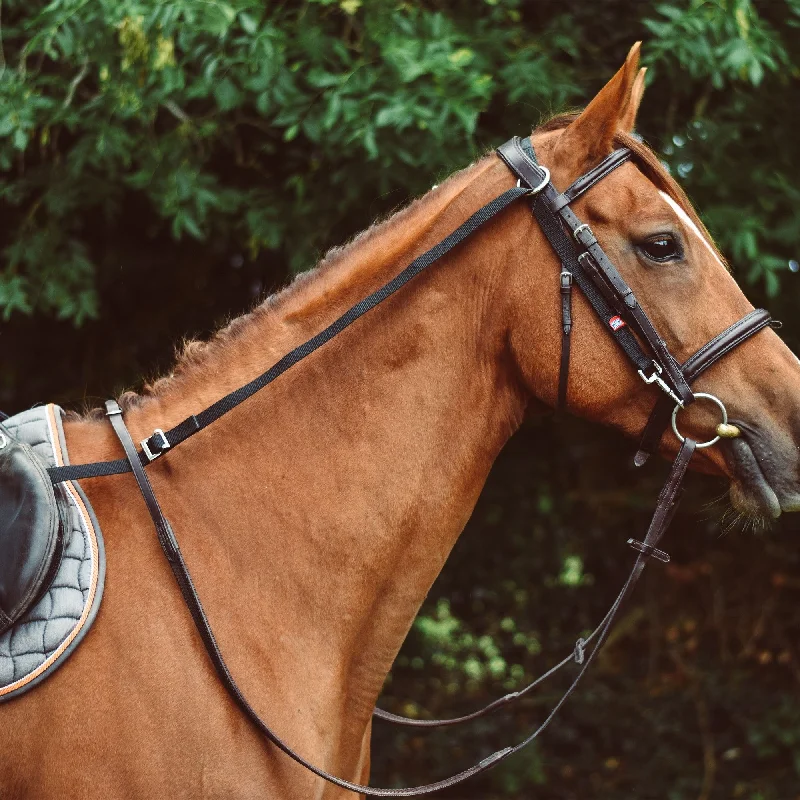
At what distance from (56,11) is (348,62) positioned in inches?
43.8

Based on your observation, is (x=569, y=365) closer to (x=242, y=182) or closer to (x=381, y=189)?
(x=381, y=189)

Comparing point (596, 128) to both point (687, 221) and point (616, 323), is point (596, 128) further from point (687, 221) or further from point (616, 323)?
point (616, 323)

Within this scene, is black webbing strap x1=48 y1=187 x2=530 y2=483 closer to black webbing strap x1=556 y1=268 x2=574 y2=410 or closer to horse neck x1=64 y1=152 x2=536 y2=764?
horse neck x1=64 y1=152 x2=536 y2=764

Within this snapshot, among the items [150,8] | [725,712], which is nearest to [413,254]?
[150,8]

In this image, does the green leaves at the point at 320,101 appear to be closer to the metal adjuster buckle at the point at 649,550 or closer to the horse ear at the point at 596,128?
the horse ear at the point at 596,128

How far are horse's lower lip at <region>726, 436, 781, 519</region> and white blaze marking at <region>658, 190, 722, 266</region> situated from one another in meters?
0.45

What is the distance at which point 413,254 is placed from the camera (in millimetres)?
2133

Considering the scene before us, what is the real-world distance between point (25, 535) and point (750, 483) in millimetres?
1639

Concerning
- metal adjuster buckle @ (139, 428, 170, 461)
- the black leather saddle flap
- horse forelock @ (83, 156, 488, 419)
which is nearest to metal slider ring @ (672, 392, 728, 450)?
horse forelock @ (83, 156, 488, 419)

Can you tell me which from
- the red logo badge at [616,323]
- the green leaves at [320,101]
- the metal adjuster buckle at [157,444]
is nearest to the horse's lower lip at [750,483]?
the red logo badge at [616,323]

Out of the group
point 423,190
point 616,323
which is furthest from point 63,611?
point 423,190

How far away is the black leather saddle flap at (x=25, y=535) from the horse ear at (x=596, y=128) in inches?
56.2

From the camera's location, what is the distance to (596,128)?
6.80 feet

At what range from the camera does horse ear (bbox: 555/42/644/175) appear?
2.04 meters
